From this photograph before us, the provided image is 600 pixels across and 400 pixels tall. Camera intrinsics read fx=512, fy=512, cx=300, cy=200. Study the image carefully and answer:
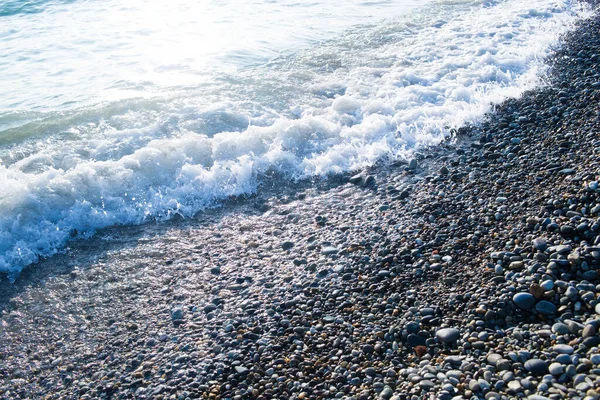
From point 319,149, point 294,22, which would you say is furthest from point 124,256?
point 294,22

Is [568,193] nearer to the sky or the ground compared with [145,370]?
nearer to the sky

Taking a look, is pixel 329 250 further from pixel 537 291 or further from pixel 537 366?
pixel 537 366

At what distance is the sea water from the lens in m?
7.51

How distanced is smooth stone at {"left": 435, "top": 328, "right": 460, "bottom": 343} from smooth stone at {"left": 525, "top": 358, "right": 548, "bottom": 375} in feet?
2.15

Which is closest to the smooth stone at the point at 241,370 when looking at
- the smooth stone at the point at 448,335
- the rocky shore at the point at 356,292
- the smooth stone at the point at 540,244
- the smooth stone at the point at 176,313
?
the rocky shore at the point at 356,292

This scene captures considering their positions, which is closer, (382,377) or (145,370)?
(382,377)

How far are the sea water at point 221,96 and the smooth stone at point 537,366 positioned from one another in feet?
14.9

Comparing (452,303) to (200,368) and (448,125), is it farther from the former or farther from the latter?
(448,125)

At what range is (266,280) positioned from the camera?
5535 millimetres

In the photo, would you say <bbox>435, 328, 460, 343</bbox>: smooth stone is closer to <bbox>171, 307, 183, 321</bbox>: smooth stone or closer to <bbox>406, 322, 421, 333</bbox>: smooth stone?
<bbox>406, 322, 421, 333</bbox>: smooth stone

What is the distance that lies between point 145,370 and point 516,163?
16.5 feet

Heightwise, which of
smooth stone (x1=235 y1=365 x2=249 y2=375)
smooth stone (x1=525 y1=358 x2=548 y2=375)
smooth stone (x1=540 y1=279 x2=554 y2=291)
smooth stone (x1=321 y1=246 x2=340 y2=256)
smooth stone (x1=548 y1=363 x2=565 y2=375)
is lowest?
smooth stone (x1=235 y1=365 x2=249 y2=375)

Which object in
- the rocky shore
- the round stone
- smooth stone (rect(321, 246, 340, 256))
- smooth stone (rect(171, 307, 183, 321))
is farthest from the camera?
smooth stone (rect(321, 246, 340, 256))

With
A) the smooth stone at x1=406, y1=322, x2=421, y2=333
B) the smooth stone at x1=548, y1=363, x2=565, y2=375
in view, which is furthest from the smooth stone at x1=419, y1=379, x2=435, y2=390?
the smooth stone at x1=548, y1=363, x2=565, y2=375
